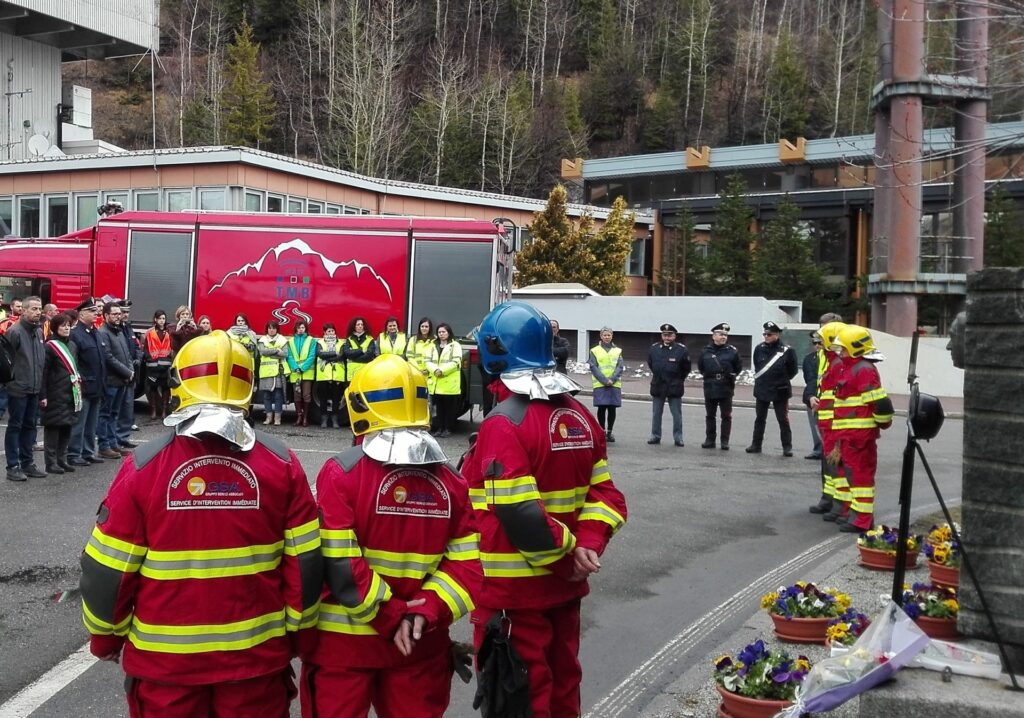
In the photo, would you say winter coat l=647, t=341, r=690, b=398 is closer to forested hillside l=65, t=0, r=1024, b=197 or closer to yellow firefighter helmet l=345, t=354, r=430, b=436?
yellow firefighter helmet l=345, t=354, r=430, b=436

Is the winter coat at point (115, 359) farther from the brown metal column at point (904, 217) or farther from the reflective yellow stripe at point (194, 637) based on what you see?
the brown metal column at point (904, 217)

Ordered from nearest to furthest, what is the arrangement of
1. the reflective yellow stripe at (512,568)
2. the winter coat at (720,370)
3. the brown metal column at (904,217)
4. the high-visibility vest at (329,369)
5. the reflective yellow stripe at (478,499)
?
the reflective yellow stripe at (512,568) < the reflective yellow stripe at (478,499) < the winter coat at (720,370) < the high-visibility vest at (329,369) < the brown metal column at (904,217)

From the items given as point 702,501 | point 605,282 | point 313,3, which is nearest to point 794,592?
point 702,501

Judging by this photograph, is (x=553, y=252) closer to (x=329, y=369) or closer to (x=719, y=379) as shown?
(x=329, y=369)

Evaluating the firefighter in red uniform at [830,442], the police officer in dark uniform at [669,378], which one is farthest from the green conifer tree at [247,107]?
the firefighter in red uniform at [830,442]

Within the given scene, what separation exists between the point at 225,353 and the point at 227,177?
85.6ft

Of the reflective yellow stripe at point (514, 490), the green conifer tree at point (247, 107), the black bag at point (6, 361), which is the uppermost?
the green conifer tree at point (247, 107)

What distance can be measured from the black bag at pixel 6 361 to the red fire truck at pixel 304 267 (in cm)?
602

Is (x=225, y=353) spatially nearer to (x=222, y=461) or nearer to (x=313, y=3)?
(x=222, y=461)

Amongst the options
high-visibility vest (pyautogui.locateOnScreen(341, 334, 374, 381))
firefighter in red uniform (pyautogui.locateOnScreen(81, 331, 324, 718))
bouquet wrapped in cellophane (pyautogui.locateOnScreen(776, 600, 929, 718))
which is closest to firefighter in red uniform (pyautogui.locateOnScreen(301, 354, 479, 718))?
firefighter in red uniform (pyautogui.locateOnScreen(81, 331, 324, 718))

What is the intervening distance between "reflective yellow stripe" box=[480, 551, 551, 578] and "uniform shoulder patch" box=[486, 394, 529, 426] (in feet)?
1.85

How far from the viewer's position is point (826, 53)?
70.6 metres

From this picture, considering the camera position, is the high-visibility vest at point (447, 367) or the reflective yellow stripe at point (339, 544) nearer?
the reflective yellow stripe at point (339, 544)

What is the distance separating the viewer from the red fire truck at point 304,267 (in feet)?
53.7
